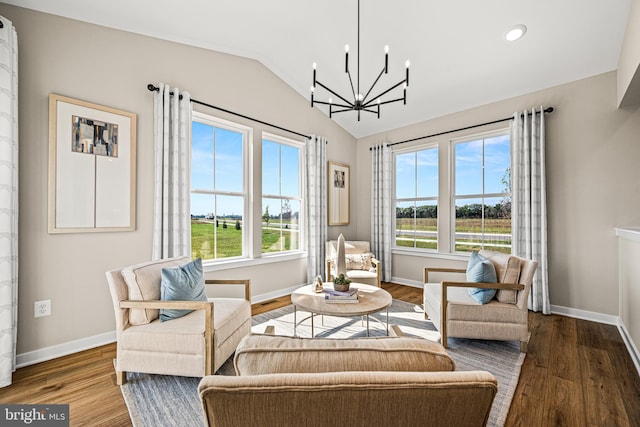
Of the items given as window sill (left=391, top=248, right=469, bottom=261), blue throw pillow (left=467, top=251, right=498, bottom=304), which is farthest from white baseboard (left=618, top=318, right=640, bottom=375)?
window sill (left=391, top=248, right=469, bottom=261)

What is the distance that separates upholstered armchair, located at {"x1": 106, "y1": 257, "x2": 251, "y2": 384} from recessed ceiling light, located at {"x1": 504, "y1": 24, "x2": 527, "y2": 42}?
3672mm

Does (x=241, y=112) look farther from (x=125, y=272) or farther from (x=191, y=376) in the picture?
(x=191, y=376)

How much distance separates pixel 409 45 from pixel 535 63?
1436mm

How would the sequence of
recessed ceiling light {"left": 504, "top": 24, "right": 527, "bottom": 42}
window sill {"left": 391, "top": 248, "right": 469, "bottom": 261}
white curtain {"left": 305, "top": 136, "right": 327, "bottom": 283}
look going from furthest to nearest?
white curtain {"left": 305, "top": 136, "right": 327, "bottom": 283}
window sill {"left": 391, "top": 248, "right": 469, "bottom": 261}
recessed ceiling light {"left": 504, "top": 24, "right": 527, "bottom": 42}

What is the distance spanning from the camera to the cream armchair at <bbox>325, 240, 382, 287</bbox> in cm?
370

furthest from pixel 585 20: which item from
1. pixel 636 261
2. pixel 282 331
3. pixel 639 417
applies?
pixel 282 331

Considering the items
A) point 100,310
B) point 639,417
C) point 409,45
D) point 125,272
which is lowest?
point 639,417

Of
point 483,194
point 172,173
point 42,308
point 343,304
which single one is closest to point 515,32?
point 483,194

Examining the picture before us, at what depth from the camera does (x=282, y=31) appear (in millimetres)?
3227

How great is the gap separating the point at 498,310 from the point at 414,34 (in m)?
2.87

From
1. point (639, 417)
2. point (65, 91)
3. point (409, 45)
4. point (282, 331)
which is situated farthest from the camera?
point (409, 45)

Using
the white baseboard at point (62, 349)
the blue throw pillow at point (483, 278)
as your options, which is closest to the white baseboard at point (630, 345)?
the blue throw pillow at point (483, 278)

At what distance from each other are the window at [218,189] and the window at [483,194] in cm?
319

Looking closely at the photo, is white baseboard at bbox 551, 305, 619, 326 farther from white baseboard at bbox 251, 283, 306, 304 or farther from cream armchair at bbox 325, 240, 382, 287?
white baseboard at bbox 251, 283, 306, 304
